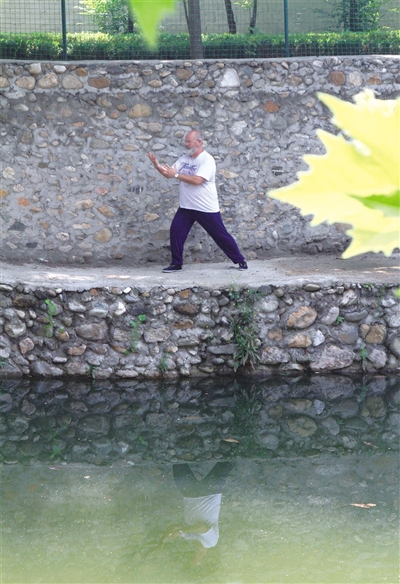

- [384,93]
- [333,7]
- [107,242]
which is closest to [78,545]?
[107,242]

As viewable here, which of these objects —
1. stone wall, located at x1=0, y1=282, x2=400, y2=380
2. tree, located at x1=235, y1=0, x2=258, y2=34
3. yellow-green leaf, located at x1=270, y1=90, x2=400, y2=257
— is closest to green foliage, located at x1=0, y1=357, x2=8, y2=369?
stone wall, located at x1=0, y1=282, x2=400, y2=380

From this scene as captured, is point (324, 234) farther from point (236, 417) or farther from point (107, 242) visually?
point (236, 417)

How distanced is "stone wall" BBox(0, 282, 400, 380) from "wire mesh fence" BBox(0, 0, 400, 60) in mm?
3249

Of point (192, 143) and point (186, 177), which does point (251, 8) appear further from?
point (186, 177)

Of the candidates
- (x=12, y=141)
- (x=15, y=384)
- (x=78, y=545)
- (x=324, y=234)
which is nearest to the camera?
(x=78, y=545)

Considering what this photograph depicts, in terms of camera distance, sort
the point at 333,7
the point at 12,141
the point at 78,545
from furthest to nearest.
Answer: the point at 333,7 → the point at 12,141 → the point at 78,545

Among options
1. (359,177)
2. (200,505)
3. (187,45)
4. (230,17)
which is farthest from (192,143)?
(359,177)

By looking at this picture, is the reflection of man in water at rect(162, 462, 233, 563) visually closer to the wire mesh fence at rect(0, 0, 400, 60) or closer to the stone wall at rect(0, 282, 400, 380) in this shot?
the stone wall at rect(0, 282, 400, 380)

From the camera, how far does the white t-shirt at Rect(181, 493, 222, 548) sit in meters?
4.08

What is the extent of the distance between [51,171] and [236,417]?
3693 millimetres

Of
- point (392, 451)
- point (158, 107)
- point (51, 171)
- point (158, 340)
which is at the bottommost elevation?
point (392, 451)

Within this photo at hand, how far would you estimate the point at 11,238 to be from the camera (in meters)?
8.08

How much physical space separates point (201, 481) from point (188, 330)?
7.12 feet

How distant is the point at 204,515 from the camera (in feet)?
14.3
